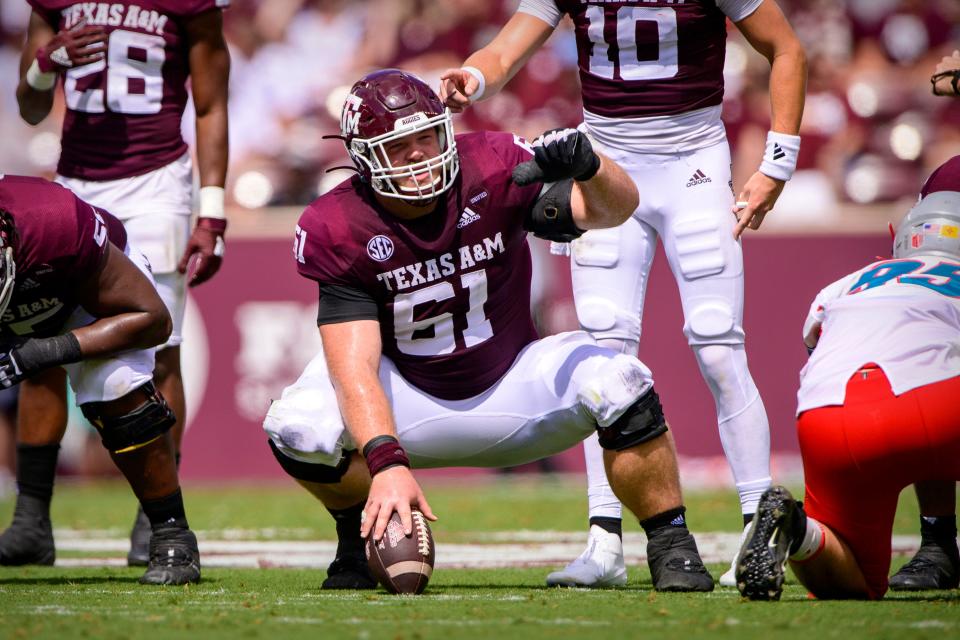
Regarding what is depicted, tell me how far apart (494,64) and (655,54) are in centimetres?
Answer: 55

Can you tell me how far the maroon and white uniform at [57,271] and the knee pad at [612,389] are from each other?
1396mm

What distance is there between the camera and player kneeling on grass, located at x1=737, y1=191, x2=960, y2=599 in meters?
2.98

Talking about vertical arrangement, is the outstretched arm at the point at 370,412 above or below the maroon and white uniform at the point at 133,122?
below

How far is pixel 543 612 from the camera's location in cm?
301

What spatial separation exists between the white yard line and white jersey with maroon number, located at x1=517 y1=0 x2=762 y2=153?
58.0 inches

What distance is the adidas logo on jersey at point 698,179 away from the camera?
13.4ft

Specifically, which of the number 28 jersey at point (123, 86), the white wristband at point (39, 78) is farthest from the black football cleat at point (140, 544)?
the white wristband at point (39, 78)

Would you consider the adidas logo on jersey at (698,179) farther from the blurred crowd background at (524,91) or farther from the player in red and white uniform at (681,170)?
the blurred crowd background at (524,91)

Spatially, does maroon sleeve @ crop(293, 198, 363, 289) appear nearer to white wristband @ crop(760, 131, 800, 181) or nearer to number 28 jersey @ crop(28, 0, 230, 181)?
white wristband @ crop(760, 131, 800, 181)

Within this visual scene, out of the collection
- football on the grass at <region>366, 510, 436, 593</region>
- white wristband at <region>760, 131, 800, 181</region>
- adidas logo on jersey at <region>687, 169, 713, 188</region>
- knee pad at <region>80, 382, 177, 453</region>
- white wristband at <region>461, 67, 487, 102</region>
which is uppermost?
white wristband at <region>461, 67, 487, 102</region>

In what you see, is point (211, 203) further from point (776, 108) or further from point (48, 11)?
point (776, 108)

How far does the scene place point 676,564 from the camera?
347 centimetres

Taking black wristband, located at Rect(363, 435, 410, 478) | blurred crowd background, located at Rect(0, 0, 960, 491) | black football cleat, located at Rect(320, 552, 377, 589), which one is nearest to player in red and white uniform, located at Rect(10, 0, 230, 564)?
black football cleat, located at Rect(320, 552, 377, 589)

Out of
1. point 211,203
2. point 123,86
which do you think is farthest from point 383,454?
point 123,86
